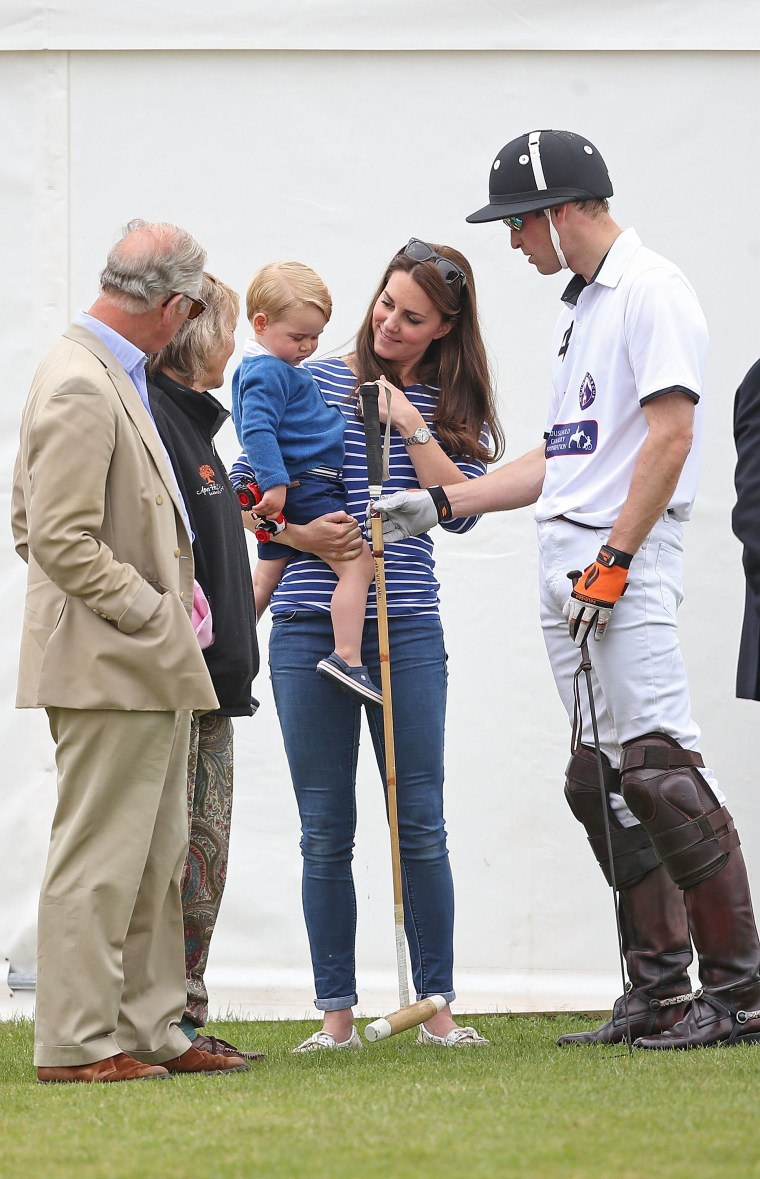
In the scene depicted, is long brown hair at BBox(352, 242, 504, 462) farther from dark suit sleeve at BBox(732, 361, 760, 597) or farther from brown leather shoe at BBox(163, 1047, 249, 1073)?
brown leather shoe at BBox(163, 1047, 249, 1073)

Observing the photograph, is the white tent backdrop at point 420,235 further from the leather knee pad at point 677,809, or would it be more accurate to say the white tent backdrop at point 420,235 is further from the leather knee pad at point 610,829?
the leather knee pad at point 677,809

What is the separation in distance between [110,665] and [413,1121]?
94 centimetres

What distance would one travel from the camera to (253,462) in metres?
Result: 3.16

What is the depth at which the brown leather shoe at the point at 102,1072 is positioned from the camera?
254 cm

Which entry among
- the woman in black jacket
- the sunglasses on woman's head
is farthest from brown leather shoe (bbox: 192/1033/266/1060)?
the sunglasses on woman's head

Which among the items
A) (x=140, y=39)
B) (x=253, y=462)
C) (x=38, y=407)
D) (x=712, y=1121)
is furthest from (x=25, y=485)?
(x=140, y=39)

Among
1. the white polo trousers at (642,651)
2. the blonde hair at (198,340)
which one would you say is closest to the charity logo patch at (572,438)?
the white polo trousers at (642,651)

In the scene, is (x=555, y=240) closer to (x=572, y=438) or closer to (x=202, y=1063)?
(x=572, y=438)

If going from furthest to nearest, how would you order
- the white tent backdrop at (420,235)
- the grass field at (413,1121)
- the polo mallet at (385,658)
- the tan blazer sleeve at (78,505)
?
the white tent backdrop at (420,235), the polo mallet at (385,658), the tan blazer sleeve at (78,505), the grass field at (413,1121)

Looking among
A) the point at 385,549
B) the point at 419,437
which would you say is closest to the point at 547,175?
the point at 419,437

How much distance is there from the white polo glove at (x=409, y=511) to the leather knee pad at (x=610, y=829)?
22.7 inches

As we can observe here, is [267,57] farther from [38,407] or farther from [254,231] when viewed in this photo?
[38,407]

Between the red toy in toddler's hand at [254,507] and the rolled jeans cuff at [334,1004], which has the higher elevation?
the red toy in toddler's hand at [254,507]

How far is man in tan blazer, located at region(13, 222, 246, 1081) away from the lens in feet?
8.39
